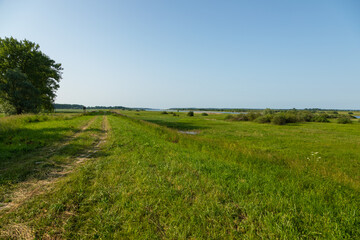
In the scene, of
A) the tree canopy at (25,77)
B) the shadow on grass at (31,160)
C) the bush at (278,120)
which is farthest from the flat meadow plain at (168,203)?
the bush at (278,120)

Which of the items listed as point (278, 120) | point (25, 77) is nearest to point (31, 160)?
point (25, 77)

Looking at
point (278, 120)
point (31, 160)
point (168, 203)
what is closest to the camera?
point (168, 203)

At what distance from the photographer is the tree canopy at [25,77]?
27188mm

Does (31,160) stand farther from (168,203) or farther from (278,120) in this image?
(278,120)

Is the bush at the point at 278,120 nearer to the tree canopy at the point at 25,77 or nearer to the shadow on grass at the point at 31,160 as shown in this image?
the shadow on grass at the point at 31,160

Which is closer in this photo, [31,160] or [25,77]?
[31,160]

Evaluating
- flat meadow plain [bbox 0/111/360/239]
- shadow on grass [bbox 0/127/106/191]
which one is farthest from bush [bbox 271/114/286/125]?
shadow on grass [bbox 0/127/106/191]

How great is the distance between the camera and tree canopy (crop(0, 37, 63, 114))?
89.2 ft

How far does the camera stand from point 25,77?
1116 inches

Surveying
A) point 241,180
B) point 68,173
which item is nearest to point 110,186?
point 68,173

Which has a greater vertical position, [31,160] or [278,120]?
[31,160]

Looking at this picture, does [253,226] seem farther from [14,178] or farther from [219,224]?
[14,178]

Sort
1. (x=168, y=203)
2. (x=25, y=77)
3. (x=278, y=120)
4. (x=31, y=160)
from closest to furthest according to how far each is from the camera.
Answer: (x=168, y=203) < (x=31, y=160) < (x=25, y=77) < (x=278, y=120)

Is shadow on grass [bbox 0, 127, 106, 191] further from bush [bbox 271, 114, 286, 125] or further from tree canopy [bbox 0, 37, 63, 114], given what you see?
bush [bbox 271, 114, 286, 125]
